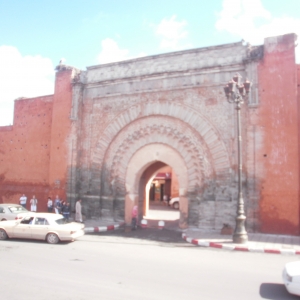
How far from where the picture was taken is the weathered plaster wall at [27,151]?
1548 centimetres

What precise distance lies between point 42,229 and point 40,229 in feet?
0.20

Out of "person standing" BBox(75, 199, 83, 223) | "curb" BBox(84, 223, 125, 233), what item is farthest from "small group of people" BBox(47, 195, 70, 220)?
"curb" BBox(84, 223, 125, 233)

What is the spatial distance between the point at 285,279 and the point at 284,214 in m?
5.85

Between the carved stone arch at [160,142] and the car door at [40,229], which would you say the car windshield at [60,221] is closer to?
the car door at [40,229]

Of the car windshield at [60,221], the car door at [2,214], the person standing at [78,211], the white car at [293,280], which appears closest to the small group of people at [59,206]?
the person standing at [78,211]

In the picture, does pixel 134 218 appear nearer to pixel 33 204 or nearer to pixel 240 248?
pixel 240 248

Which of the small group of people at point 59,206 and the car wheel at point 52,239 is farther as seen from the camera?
the small group of people at point 59,206

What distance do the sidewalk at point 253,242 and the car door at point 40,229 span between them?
4100 millimetres

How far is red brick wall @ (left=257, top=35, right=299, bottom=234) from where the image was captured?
10453 millimetres

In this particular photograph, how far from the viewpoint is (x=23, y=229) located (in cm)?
936

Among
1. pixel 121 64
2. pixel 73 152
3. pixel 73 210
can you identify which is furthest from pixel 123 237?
pixel 121 64

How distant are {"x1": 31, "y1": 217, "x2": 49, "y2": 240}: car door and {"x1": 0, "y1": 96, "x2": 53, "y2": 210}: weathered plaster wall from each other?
592 cm

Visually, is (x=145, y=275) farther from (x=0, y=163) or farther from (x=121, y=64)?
(x=0, y=163)

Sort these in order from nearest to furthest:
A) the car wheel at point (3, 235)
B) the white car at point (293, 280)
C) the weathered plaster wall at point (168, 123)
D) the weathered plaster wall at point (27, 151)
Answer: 1. the white car at point (293, 280)
2. the car wheel at point (3, 235)
3. the weathered plaster wall at point (168, 123)
4. the weathered plaster wall at point (27, 151)
